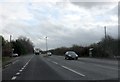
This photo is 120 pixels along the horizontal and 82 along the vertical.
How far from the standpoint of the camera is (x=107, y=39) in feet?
238

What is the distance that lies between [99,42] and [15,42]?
252ft

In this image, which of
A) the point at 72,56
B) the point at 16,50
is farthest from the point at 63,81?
the point at 16,50

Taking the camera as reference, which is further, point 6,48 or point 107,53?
point 6,48

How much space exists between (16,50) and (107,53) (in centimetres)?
8316

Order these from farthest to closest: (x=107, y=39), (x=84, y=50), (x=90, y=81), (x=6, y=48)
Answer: (x=6, y=48), (x=84, y=50), (x=107, y=39), (x=90, y=81)

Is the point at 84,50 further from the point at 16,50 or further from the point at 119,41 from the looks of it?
the point at 16,50

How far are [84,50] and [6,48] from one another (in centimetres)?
2524

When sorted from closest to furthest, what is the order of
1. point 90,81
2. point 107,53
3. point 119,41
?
point 90,81, point 119,41, point 107,53

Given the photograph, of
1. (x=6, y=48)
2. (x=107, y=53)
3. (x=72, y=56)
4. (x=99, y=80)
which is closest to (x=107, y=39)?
(x=107, y=53)

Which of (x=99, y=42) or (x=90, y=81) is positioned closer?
(x=90, y=81)

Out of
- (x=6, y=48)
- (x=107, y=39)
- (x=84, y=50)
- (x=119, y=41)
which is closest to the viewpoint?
(x=119, y=41)

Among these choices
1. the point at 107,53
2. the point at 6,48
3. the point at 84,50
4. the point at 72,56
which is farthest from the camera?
the point at 6,48

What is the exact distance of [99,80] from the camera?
16484 millimetres

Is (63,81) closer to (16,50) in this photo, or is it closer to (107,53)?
(107,53)
